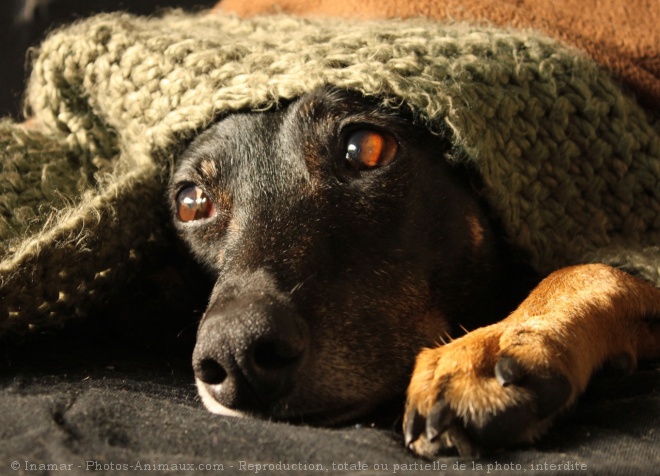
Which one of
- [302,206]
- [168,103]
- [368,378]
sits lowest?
[368,378]

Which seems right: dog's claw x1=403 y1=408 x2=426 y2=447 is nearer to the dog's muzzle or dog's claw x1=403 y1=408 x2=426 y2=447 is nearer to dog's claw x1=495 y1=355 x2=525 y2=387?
dog's claw x1=495 y1=355 x2=525 y2=387

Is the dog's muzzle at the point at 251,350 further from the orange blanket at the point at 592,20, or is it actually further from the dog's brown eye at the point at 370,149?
the orange blanket at the point at 592,20

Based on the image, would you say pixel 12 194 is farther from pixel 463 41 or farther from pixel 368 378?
pixel 463 41

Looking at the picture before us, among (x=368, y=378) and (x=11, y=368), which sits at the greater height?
(x=368, y=378)

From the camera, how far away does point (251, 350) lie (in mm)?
1359

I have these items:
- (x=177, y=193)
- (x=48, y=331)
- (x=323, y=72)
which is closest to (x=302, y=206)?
(x=323, y=72)

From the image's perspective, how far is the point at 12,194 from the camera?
1.95 meters

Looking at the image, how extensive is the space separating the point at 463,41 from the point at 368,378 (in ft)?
3.31

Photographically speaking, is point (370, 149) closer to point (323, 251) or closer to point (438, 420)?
point (323, 251)

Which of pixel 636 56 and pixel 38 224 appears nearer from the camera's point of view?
pixel 38 224

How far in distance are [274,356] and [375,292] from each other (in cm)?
32

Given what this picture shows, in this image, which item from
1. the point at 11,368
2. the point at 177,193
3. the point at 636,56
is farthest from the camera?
the point at 636,56

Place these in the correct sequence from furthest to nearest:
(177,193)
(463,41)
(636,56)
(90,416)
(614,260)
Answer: (636,56) < (177,193) < (463,41) < (614,260) < (90,416)

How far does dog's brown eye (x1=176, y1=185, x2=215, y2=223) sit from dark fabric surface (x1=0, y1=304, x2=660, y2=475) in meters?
0.57
